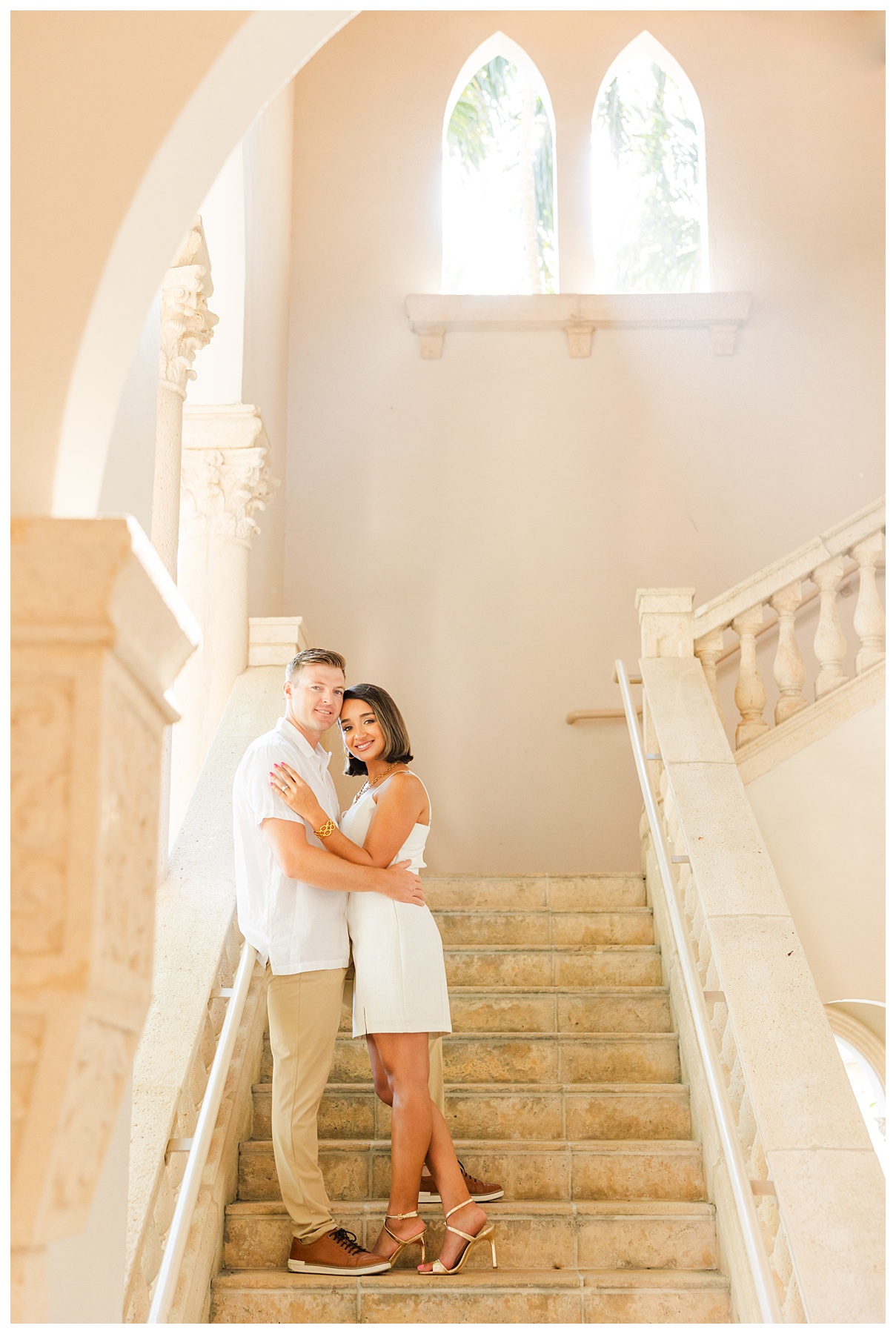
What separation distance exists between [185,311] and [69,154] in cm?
348

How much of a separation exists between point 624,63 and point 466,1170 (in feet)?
27.2

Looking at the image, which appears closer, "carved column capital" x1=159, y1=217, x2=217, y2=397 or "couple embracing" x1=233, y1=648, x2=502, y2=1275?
"couple embracing" x1=233, y1=648, x2=502, y2=1275

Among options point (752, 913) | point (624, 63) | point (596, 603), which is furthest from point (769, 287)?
point (752, 913)

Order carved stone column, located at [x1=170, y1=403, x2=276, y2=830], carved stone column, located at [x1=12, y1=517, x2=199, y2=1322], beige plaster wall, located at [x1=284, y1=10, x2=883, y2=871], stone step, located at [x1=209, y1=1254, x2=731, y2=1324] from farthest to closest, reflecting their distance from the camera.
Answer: beige plaster wall, located at [x1=284, y1=10, x2=883, y2=871] < carved stone column, located at [x1=170, y1=403, x2=276, y2=830] < stone step, located at [x1=209, y1=1254, x2=731, y2=1324] < carved stone column, located at [x1=12, y1=517, x2=199, y2=1322]

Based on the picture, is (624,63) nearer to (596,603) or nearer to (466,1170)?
(596,603)

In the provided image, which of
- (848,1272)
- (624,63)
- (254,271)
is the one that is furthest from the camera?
(624,63)

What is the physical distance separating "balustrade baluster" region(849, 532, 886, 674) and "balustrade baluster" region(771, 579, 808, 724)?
0.30 metres

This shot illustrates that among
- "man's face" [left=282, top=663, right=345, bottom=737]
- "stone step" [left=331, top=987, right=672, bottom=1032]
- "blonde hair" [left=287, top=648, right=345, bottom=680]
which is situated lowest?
"stone step" [left=331, top=987, right=672, bottom=1032]

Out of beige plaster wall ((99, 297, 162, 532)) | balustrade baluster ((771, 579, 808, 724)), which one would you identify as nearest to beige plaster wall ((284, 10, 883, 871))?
balustrade baluster ((771, 579, 808, 724))

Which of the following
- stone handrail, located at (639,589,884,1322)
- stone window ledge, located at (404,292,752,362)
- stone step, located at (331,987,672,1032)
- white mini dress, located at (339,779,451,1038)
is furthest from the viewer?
stone window ledge, located at (404,292,752,362)

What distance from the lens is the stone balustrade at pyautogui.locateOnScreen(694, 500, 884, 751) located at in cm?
585

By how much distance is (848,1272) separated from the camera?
298 cm

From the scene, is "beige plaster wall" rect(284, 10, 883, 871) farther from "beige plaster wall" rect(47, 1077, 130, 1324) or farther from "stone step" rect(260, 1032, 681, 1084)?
"beige plaster wall" rect(47, 1077, 130, 1324)

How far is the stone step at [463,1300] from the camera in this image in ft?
11.1
